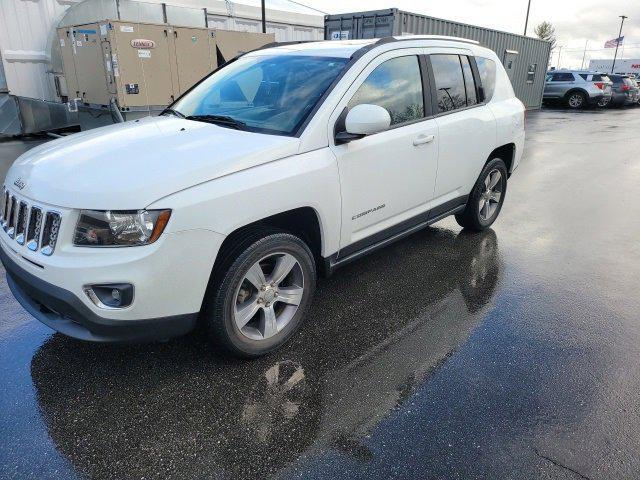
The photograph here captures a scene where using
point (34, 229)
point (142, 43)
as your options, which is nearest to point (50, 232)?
point (34, 229)

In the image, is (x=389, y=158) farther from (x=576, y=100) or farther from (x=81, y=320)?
(x=576, y=100)

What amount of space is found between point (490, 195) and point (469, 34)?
12.8 m

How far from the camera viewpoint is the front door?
3211 millimetres

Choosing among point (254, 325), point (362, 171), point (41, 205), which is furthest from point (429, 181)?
point (41, 205)

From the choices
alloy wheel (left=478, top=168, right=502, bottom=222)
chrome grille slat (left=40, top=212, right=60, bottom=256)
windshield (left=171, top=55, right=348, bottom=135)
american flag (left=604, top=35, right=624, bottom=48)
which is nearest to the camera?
chrome grille slat (left=40, top=212, right=60, bottom=256)

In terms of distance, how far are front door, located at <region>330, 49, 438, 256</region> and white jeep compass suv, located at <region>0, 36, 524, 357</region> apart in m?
0.01

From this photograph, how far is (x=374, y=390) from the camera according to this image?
2.70 meters

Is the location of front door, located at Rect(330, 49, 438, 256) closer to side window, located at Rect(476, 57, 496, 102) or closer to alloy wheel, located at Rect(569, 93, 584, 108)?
side window, located at Rect(476, 57, 496, 102)

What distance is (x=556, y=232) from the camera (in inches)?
212

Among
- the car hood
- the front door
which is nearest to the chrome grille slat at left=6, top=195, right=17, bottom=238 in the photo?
the car hood

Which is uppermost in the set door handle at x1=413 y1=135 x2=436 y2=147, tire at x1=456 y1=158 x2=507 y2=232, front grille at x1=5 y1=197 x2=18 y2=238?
door handle at x1=413 y1=135 x2=436 y2=147

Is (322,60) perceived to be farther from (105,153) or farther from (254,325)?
(254,325)

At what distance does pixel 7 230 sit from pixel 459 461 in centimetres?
269

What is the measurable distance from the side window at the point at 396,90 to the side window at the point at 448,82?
28 centimetres
